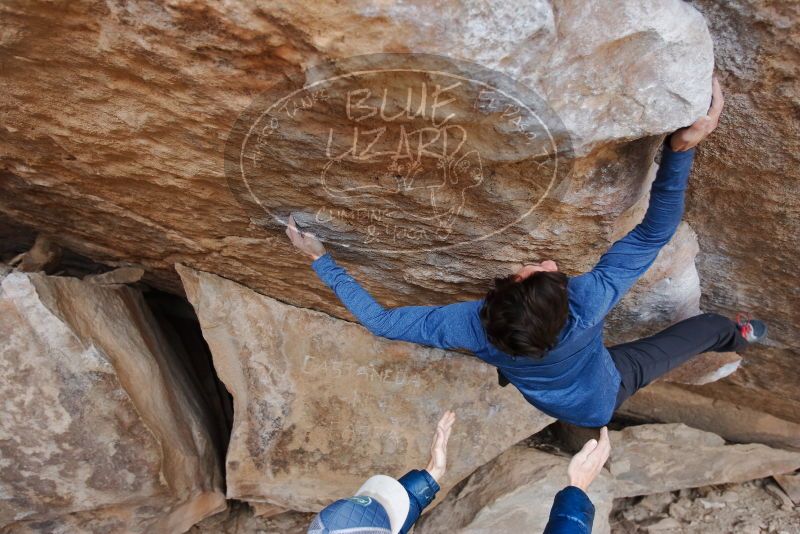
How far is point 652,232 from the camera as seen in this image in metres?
1.77

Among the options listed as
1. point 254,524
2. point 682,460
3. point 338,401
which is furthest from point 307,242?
point 682,460

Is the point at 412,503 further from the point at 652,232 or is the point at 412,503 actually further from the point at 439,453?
the point at 652,232

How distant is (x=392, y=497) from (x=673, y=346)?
47.6 inches

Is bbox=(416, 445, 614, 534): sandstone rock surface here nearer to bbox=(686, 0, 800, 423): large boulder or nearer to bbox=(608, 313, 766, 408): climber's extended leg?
bbox=(608, 313, 766, 408): climber's extended leg

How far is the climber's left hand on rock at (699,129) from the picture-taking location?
1662mm

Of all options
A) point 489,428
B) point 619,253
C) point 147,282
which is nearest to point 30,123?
point 147,282

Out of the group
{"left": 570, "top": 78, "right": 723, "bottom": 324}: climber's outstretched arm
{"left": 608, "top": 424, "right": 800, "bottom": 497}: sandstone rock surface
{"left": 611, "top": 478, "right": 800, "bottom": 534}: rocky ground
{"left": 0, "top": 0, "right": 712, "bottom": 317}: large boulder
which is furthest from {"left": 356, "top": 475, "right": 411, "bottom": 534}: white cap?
{"left": 611, "top": 478, "right": 800, "bottom": 534}: rocky ground

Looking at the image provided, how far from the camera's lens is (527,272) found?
176 cm

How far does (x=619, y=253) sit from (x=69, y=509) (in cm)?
249

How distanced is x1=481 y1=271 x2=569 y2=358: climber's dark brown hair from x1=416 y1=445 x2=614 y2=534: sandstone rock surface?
150cm

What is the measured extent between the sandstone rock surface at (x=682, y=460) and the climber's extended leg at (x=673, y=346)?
39.9 inches

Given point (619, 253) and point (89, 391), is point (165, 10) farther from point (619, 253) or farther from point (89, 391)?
point (89, 391)

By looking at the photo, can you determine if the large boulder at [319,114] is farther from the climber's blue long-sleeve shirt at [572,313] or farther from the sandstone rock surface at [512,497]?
the sandstone rock surface at [512,497]

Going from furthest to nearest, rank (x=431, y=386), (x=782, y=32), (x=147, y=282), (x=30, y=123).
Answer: (x=147, y=282) → (x=431, y=386) → (x=30, y=123) → (x=782, y=32)
